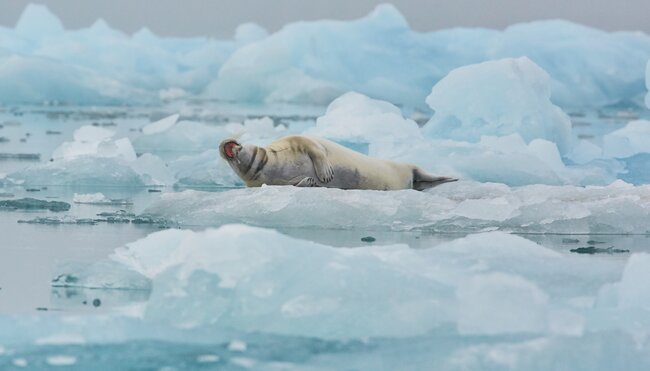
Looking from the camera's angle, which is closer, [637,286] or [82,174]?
[637,286]

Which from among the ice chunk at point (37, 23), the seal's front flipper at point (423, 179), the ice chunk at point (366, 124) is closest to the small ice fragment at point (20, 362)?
the seal's front flipper at point (423, 179)

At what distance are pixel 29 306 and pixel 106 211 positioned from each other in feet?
7.59

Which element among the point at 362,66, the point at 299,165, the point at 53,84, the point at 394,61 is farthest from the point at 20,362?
the point at 362,66

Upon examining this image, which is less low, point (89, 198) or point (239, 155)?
point (239, 155)

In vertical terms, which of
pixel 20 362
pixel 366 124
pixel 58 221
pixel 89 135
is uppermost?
pixel 366 124

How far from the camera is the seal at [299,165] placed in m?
5.73

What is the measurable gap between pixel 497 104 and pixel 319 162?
378 centimetres

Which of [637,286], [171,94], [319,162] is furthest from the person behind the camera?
[171,94]

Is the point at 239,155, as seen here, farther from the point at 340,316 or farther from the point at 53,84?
the point at 53,84

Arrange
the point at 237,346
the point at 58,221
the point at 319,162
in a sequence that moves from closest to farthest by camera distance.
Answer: the point at 237,346 < the point at 58,221 < the point at 319,162

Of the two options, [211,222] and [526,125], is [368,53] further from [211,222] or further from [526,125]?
[211,222]

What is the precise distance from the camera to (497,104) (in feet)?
30.5

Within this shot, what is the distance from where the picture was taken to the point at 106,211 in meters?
6.02

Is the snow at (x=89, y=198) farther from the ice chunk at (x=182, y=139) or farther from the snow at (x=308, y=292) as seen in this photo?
the ice chunk at (x=182, y=139)
